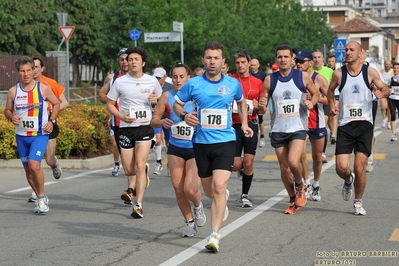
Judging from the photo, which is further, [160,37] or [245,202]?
[160,37]

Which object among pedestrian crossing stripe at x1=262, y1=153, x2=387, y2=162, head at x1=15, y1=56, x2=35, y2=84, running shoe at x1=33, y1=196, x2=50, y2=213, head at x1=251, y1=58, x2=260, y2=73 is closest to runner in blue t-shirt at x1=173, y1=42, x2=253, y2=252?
head at x1=15, y1=56, x2=35, y2=84

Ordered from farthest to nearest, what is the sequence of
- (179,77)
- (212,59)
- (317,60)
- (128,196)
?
(317,60)
(128,196)
(179,77)
(212,59)

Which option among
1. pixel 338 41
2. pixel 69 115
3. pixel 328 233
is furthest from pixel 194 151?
pixel 338 41

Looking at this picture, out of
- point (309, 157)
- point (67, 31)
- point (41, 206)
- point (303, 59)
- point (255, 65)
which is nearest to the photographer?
point (41, 206)

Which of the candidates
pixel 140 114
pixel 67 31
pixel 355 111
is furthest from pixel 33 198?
pixel 67 31

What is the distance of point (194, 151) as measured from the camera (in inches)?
367

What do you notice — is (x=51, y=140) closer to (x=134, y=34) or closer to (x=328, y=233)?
(x=328, y=233)

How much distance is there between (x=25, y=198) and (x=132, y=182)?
2.11 metres

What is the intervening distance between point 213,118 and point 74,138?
32.0ft

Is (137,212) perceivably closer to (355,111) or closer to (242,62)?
(242,62)

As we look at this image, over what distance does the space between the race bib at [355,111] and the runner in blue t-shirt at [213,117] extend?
2358mm

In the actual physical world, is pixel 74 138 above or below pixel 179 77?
below

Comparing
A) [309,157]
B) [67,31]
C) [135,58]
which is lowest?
[309,157]

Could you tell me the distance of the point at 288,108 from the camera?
11.4m
